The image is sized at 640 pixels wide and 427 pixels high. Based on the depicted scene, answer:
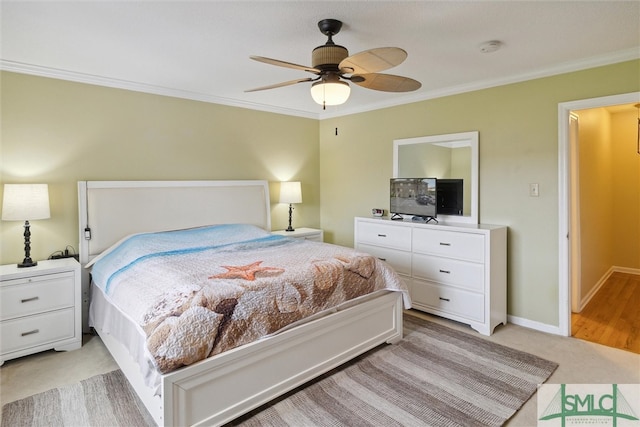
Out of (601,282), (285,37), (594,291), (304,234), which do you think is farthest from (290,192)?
(601,282)

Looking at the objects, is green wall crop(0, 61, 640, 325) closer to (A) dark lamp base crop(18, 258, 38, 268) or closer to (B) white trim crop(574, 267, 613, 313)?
(A) dark lamp base crop(18, 258, 38, 268)

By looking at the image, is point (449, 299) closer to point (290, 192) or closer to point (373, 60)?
point (290, 192)

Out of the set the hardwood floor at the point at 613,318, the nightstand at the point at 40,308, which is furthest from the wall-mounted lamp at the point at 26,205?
the hardwood floor at the point at 613,318

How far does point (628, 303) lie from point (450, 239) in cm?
240

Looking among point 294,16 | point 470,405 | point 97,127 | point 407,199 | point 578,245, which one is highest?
point 294,16

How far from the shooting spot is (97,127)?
3.46 meters

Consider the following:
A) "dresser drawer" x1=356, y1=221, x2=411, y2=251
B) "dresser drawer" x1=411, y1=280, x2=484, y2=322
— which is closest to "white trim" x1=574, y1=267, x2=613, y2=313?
"dresser drawer" x1=411, y1=280, x2=484, y2=322

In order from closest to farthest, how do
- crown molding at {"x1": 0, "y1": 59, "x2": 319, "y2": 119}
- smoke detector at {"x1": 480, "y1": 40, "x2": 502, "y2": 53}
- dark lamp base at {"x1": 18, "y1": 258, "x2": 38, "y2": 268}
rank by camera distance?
smoke detector at {"x1": 480, "y1": 40, "x2": 502, "y2": 53}, dark lamp base at {"x1": 18, "y1": 258, "x2": 38, "y2": 268}, crown molding at {"x1": 0, "y1": 59, "x2": 319, "y2": 119}

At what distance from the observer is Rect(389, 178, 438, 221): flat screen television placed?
3.87 metres

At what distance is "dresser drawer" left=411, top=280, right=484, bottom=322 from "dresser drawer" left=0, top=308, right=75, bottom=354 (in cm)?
322

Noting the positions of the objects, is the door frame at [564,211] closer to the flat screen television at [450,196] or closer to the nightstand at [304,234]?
→ the flat screen television at [450,196]

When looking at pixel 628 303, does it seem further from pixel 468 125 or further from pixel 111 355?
pixel 111 355

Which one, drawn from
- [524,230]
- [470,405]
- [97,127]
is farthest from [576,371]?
[97,127]

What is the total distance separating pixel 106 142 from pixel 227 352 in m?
2.62
